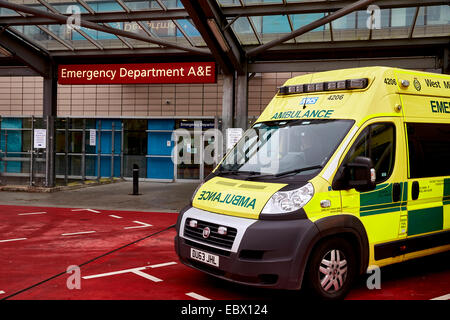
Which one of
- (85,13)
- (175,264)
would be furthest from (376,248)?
(85,13)

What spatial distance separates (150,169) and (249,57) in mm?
7208

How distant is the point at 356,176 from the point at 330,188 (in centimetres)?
29

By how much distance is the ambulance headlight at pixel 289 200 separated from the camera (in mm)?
4457

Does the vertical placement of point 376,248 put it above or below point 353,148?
below

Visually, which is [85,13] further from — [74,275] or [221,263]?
[221,263]

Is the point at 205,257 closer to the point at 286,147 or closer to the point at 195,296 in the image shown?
the point at 195,296

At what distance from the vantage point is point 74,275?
18.9ft


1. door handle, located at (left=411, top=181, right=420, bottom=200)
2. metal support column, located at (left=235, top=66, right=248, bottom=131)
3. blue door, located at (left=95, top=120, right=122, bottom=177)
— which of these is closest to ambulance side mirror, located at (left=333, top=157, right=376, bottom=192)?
door handle, located at (left=411, top=181, right=420, bottom=200)

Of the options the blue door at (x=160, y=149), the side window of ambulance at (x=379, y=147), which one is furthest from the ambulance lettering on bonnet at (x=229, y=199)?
the blue door at (x=160, y=149)

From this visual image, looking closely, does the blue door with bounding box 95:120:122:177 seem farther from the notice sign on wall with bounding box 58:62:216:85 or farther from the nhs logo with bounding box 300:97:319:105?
the nhs logo with bounding box 300:97:319:105

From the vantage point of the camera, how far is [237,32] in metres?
13.2

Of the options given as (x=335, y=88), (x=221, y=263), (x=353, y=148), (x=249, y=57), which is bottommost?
(x=221, y=263)

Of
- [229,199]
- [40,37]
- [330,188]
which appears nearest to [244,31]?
[40,37]

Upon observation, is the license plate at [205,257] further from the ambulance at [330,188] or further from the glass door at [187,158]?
the glass door at [187,158]
